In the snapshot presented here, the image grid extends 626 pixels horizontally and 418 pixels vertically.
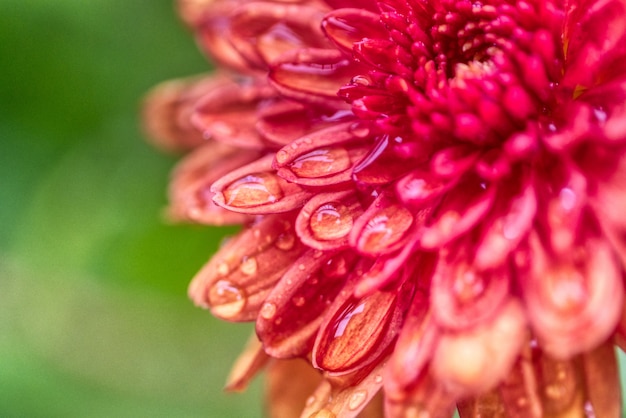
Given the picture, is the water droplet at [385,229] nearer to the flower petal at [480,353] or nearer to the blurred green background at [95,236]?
the flower petal at [480,353]

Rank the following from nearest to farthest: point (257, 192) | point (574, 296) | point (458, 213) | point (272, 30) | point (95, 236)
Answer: point (574, 296) → point (458, 213) → point (257, 192) → point (272, 30) → point (95, 236)

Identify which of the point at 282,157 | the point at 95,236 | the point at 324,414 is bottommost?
the point at 95,236

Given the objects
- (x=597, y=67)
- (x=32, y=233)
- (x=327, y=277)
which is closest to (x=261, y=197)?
(x=327, y=277)

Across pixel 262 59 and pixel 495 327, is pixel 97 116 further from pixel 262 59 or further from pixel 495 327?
pixel 495 327

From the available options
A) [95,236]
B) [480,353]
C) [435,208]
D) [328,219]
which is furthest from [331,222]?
[95,236]

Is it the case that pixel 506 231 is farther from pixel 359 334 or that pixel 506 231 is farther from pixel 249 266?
pixel 249 266
